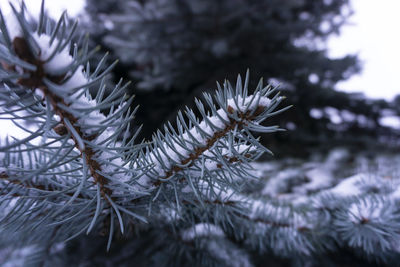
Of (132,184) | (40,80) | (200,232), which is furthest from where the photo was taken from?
(200,232)

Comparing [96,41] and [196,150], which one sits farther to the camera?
[96,41]

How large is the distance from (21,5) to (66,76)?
0.05m

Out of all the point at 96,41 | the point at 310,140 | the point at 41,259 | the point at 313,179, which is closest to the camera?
the point at 41,259

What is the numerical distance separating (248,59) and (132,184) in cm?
136

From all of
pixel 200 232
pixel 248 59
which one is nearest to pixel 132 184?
pixel 200 232

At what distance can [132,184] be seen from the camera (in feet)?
0.97

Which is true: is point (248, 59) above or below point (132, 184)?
above

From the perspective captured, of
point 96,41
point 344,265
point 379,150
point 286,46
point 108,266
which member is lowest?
point 344,265

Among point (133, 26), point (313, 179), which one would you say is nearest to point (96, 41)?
point (133, 26)

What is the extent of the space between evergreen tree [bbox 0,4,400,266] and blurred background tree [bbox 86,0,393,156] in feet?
3.10

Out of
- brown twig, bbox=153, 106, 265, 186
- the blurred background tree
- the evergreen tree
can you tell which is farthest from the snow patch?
the blurred background tree

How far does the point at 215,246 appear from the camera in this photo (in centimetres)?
52

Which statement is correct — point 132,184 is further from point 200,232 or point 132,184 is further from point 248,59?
point 248,59

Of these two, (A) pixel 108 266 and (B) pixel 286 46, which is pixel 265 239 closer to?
(A) pixel 108 266
